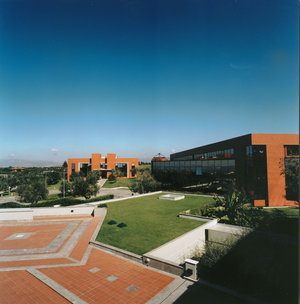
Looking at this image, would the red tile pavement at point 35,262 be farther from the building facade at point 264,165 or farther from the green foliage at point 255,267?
the building facade at point 264,165

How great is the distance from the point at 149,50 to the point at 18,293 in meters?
11.4

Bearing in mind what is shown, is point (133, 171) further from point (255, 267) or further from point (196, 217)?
point (255, 267)

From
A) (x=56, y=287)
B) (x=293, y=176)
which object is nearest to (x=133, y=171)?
(x=293, y=176)

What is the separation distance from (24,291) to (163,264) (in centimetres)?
627

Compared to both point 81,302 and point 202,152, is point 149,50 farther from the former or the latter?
point 202,152

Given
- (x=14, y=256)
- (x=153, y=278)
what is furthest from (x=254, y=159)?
(x=14, y=256)

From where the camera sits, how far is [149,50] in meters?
8.48

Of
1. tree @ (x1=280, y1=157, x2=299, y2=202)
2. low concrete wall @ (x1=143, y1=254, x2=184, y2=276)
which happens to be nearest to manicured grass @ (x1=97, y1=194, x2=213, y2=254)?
low concrete wall @ (x1=143, y1=254, x2=184, y2=276)

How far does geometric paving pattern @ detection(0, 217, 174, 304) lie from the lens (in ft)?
27.2

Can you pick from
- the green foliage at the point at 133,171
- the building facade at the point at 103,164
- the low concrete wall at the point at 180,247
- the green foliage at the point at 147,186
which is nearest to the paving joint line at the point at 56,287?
the low concrete wall at the point at 180,247

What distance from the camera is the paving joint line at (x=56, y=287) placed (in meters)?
8.07

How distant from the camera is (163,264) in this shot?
34.3ft

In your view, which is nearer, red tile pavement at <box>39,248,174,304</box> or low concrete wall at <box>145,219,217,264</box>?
red tile pavement at <box>39,248,174,304</box>

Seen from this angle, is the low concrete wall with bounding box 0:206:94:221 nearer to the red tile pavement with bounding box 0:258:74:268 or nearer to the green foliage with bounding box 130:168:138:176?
the red tile pavement with bounding box 0:258:74:268
